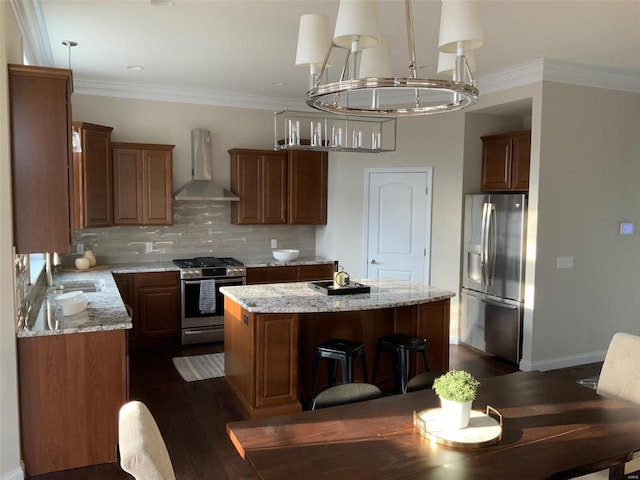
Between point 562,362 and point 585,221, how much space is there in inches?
58.3

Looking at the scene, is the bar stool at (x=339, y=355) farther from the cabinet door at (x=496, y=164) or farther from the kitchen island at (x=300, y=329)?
the cabinet door at (x=496, y=164)

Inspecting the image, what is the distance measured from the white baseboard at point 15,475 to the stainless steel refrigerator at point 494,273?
14.6 feet

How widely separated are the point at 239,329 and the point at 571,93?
3931mm

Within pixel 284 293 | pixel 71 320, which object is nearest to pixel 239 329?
pixel 284 293

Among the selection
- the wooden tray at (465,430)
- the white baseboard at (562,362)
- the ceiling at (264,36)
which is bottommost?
the white baseboard at (562,362)

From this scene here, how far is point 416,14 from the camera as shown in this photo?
11.8 ft

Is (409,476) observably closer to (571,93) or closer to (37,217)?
(37,217)

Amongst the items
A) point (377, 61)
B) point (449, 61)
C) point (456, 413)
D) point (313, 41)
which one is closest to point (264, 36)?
point (377, 61)

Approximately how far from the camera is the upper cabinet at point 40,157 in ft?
10.0

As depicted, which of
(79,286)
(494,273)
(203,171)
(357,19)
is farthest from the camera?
(203,171)

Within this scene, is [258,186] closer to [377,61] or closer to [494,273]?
[494,273]

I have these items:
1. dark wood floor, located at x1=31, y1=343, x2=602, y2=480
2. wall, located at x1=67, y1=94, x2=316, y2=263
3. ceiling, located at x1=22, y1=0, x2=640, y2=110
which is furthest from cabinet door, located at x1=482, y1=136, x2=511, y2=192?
wall, located at x1=67, y1=94, x2=316, y2=263

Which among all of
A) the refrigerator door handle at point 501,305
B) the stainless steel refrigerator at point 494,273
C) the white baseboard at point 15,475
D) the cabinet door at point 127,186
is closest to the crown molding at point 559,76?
the stainless steel refrigerator at point 494,273

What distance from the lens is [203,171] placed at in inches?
251
